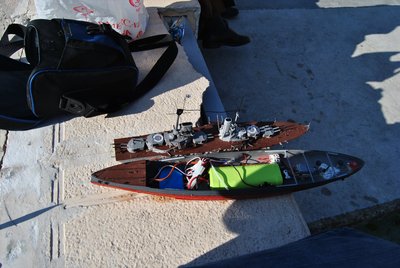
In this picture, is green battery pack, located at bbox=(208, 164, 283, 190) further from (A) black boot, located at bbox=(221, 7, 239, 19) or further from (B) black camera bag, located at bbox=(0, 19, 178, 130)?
(A) black boot, located at bbox=(221, 7, 239, 19)

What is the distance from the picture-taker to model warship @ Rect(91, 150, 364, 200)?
1565 millimetres

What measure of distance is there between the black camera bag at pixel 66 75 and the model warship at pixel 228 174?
46 centimetres

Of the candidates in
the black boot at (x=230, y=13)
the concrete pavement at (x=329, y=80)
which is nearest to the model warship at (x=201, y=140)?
the concrete pavement at (x=329, y=80)

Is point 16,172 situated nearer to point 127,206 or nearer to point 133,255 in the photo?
→ point 127,206

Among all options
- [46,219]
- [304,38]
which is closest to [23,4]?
[46,219]

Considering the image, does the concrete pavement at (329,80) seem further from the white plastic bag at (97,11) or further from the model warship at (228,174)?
the white plastic bag at (97,11)

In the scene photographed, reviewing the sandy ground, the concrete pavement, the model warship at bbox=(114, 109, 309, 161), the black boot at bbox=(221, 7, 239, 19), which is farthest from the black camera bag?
the black boot at bbox=(221, 7, 239, 19)

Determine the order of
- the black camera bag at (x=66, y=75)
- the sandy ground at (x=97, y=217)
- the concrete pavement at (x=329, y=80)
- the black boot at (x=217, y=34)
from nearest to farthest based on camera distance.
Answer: the sandy ground at (x=97, y=217), the black camera bag at (x=66, y=75), the concrete pavement at (x=329, y=80), the black boot at (x=217, y=34)

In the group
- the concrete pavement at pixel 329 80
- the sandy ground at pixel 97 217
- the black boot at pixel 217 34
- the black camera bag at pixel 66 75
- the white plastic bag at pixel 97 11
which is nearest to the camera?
the sandy ground at pixel 97 217

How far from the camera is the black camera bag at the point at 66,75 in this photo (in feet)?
5.41

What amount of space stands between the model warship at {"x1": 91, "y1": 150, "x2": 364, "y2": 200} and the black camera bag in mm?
460

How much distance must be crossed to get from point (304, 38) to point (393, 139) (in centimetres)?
131

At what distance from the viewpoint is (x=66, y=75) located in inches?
64.9

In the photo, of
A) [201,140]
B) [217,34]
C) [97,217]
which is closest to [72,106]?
[97,217]
